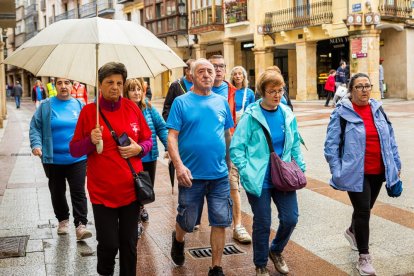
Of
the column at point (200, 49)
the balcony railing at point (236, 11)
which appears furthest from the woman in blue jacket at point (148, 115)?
the column at point (200, 49)

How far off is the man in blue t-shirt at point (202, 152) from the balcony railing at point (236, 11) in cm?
2952

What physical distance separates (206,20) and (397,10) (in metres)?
12.6

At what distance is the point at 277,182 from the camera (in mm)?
4445

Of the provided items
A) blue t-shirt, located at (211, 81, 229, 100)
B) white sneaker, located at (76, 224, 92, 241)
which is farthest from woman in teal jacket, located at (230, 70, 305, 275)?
white sneaker, located at (76, 224, 92, 241)

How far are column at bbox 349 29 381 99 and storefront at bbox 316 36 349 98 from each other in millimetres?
3611

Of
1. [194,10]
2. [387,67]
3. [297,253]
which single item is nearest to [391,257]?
[297,253]

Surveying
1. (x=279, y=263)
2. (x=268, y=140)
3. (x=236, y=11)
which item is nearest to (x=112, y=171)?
(x=268, y=140)

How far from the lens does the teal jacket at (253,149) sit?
448 centimetres

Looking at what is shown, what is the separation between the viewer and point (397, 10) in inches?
1056

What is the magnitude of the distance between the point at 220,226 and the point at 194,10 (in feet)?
110

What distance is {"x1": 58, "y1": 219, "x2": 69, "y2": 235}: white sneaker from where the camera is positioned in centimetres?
600

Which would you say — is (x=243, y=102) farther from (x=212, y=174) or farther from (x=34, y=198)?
(x=34, y=198)

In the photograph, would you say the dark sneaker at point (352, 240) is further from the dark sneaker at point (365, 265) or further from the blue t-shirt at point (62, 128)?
the blue t-shirt at point (62, 128)

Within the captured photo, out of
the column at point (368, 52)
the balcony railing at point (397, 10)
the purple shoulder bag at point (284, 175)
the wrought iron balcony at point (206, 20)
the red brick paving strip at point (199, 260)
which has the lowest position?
the red brick paving strip at point (199, 260)
